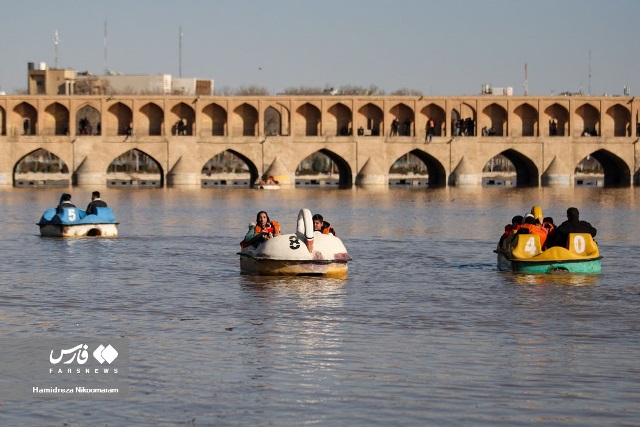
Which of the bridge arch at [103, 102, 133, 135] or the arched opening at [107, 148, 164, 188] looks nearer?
the bridge arch at [103, 102, 133, 135]

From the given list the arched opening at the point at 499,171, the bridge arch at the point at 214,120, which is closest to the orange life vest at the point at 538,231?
the bridge arch at the point at 214,120

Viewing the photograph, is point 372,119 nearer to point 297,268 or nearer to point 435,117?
point 435,117

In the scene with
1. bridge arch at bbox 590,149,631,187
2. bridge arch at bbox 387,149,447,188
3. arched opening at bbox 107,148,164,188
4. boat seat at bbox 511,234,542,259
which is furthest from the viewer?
arched opening at bbox 107,148,164,188

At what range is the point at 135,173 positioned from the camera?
77688 mm

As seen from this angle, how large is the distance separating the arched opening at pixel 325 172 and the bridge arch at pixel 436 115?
520cm

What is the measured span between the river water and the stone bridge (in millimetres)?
38500

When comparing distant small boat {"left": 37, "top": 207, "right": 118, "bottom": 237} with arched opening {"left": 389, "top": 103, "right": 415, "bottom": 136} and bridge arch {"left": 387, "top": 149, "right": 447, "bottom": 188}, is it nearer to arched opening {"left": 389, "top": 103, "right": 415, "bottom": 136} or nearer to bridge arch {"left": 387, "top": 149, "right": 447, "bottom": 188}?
bridge arch {"left": 387, "top": 149, "right": 447, "bottom": 188}

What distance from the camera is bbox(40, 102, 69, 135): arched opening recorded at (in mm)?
64125

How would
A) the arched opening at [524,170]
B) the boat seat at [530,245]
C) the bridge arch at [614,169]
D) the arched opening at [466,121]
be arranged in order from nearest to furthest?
the boat seat at [530,245]
the arched opening at [524,170]
the bridge arch at [614,169]
the arched opening at [466,121]

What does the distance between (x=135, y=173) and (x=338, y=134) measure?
16.6 metres

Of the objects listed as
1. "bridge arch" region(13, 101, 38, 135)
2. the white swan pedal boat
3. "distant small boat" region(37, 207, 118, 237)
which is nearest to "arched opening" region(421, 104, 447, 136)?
"bridge arch" region(13, 101, 38, 135)

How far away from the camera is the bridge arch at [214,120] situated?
65.1 meters

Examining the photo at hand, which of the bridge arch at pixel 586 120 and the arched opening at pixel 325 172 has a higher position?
the bridge arch at pixel 586 120

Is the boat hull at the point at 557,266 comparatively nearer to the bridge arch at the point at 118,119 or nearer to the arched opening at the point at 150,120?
the arched opening at the point at 150,120
